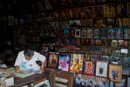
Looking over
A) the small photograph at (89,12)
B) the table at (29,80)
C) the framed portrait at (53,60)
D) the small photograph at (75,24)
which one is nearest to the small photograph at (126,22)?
the small photograph at (89,12)

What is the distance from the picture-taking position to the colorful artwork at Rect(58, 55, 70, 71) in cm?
295

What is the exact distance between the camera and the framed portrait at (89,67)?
2.65m

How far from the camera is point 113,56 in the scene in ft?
10.8

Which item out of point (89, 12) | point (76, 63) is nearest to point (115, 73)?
point (76, 63)

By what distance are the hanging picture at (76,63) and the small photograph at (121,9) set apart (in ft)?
6.43

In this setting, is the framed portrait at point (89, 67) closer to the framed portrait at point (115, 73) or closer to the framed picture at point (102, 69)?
the framed picture at point (102, 69)

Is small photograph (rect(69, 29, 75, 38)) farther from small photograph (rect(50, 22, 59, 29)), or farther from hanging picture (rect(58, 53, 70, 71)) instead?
hanging picture (rect(58, 53, 70, 71))

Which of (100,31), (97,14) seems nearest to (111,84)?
(100,31)

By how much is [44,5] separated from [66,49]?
2.35 metres

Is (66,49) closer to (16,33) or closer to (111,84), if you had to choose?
(111,84)

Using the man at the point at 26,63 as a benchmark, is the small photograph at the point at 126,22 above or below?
above

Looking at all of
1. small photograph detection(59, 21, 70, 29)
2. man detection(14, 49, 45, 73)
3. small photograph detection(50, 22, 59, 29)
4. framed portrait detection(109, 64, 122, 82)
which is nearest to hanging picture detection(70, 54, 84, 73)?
framed portrait detection(109, 64, 122, 82)

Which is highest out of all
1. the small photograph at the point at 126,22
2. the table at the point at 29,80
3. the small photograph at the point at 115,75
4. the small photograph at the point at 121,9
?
the small photograph at the point at 121,9

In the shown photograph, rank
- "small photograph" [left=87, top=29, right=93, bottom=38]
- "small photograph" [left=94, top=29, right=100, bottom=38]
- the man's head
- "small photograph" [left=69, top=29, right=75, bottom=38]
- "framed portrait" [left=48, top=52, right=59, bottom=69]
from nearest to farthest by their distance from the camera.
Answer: the man's head, "framed portrait" [left=48, top=52, right=59, bottom=69], "small photograph" [left=94, top=29, right=100, bottom=38], "small photograph" [left=87, top=29, right=93, bottom=38], "small photograph" [left=69, top=29, right=75, bottom=38]
